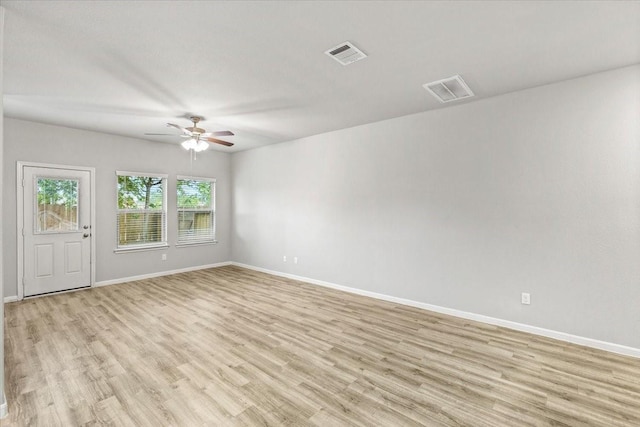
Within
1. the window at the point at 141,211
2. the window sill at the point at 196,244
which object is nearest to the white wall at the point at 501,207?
the window sill at the point at 196,244

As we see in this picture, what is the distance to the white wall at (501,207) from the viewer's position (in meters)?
2.94

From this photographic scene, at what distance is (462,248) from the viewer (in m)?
3.87

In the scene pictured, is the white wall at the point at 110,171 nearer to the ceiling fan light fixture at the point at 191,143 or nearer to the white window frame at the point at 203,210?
the white window frame at the point at 203,210

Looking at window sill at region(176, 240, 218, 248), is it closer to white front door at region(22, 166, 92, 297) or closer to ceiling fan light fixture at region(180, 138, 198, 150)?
white front door at region(22, 166, 92, 297)

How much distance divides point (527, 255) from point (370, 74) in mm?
2768

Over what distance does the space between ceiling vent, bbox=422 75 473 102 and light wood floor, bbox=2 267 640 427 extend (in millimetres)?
2854

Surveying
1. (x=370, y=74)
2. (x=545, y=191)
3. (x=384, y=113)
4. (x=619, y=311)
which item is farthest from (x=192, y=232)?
(x=619, y=311)

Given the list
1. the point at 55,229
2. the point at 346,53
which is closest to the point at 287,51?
the point at 346,53

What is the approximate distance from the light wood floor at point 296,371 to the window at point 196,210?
2730mm

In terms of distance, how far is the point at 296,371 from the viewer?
8.34 feet

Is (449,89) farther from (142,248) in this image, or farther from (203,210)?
(142,248)

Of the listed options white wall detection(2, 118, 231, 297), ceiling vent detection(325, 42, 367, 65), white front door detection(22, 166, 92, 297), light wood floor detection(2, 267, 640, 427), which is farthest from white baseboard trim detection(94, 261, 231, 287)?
ceiling vent detection(325, 42, 367, 65)

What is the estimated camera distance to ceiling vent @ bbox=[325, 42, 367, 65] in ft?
8.34

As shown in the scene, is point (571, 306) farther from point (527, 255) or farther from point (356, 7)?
point (356, 7)
